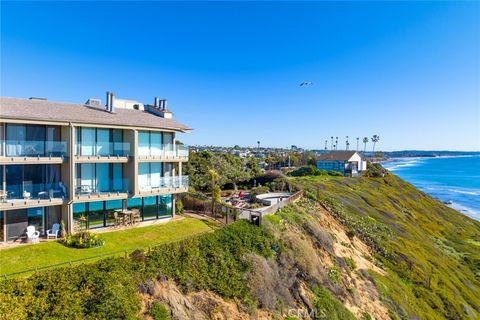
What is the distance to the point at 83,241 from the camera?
Result: 18500 millimetres

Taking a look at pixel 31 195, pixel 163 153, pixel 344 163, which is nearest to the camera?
pixel 31 195

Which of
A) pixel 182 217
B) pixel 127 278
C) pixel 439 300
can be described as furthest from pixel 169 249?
pixel 439 300

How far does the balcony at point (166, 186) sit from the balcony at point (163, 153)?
168 cm

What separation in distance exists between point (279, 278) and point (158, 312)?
9230mm

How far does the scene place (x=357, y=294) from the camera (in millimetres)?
24922

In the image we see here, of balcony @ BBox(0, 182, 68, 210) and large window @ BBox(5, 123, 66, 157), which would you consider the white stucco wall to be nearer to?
large window @ BBox(5, 123, 66, 157)

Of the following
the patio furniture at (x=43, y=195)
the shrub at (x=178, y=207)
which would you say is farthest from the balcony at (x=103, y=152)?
the shrub at (x=178, y=207)

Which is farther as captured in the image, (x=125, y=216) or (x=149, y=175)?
(x=149, y=175)

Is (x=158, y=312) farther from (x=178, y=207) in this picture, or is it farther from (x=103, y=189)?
(x=178, y=207)

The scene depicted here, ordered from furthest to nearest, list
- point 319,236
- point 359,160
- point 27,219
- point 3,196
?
point 359,160
point 319,236
point 27,219
point 3,196

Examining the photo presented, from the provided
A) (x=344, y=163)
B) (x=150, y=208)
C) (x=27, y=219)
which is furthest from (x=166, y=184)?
(x=344, y=163)

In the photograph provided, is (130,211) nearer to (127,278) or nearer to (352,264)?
(127,278)

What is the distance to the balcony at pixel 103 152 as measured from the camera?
20969 millimetres

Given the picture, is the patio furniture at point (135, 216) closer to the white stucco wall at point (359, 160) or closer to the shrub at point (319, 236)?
the shrub at point (319, 236)
